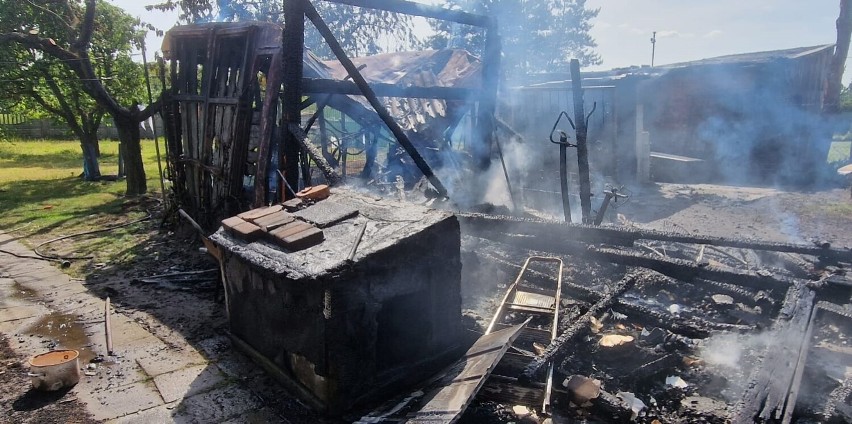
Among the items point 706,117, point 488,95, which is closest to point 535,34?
point 706,117

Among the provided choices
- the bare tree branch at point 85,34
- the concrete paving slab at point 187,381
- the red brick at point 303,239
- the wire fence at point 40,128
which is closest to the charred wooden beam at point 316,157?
the red brick at point 303,239

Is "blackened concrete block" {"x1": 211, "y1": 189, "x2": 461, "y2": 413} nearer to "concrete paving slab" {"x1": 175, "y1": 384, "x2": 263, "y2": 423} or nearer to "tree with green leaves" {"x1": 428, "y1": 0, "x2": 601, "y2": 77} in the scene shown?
"concrete paving slab" {"x1": 175, "y1": 384, "x2": 263, "y2": 423}

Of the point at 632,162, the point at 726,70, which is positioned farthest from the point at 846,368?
the point at 726,70

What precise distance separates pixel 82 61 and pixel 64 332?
9.36 metres

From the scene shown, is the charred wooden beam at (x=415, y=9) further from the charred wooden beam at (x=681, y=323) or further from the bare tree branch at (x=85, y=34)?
the bare tree branch at (x=85, y=34)

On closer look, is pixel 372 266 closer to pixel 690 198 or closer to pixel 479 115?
Result: pixel 479 115

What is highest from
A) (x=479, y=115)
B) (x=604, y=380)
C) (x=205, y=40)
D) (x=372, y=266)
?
(x=205, y=40)

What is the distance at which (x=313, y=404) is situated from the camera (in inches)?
147

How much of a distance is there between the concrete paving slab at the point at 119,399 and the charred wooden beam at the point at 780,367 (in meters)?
4.47

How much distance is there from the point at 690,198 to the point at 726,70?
784 cm

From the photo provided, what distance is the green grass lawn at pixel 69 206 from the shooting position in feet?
29.2

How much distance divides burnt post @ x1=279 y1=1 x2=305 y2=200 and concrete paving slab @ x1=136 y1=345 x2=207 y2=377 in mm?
2467

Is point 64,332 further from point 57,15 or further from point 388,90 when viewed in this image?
point 57,15

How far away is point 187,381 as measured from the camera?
4355mm
